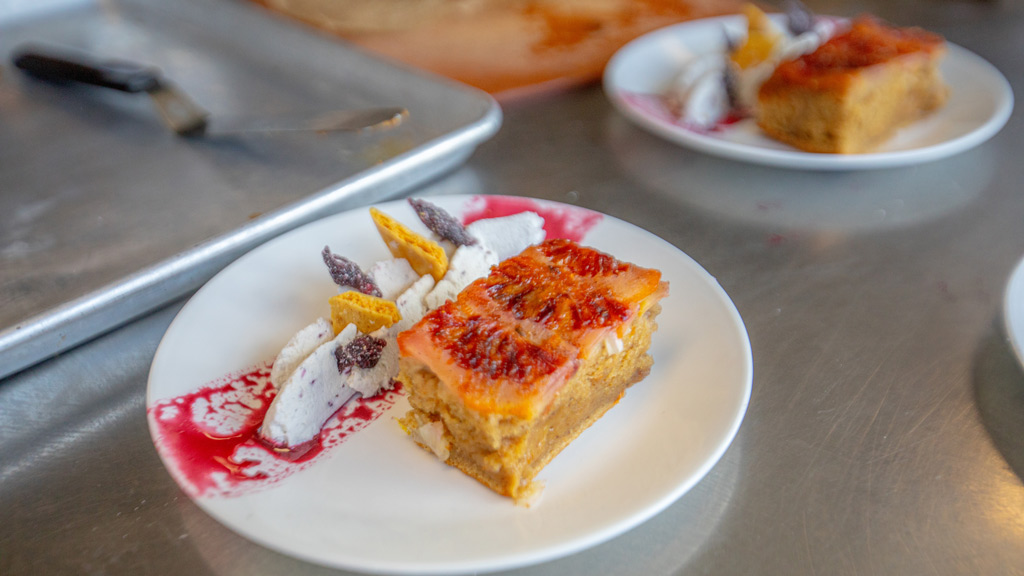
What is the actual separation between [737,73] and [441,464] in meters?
1.17

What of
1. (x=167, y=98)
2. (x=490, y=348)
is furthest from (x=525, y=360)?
(x=167, y=98)

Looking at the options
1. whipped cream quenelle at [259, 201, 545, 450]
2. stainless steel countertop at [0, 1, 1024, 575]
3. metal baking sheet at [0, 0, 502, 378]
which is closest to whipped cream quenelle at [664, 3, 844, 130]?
stainless steel countertop at [0, 1, 1024, 575]

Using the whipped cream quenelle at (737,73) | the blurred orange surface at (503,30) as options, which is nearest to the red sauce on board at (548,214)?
the whipped cream quenelle at (737,73)

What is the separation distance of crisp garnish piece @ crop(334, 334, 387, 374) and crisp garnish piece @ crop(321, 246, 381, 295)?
8 cm

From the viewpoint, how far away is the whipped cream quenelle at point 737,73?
5.23 ft

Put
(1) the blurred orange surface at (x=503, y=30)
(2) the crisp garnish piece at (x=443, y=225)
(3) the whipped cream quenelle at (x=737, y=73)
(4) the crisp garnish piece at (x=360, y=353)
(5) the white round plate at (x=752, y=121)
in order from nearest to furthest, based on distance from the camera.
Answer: (4) the crisp garnish piece at (x=360, y=353) → (2) the crisp garnish piece at (x=443, y=225) → (5) the white round plate at (x=752, y=121) → (3) the whipped cream quenelle at (x=737, y=73) → (1) the blurred orange surface at (x=503, y=30)

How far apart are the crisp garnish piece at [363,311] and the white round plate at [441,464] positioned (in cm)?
10

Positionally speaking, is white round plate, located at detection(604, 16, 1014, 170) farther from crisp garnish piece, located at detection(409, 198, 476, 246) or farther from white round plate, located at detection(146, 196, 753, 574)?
crisp garnish piece, located at detection(409, 198, 476, 246)

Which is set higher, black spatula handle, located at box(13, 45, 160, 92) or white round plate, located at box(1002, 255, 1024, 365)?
black spatula handle, located at box(13, 45, 160, 92)

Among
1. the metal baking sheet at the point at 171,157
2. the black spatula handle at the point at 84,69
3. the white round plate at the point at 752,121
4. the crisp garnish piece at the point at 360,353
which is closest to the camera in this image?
the crisp garnish piece at the point at 360,353

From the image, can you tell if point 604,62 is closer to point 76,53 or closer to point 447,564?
point 76,53

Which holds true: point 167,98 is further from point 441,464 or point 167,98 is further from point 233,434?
point 441,464

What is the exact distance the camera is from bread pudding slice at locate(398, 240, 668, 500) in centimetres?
80

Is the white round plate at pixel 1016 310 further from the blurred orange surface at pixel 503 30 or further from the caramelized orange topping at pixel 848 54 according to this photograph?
the blurred orange surface at pixel 503 30
